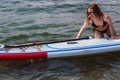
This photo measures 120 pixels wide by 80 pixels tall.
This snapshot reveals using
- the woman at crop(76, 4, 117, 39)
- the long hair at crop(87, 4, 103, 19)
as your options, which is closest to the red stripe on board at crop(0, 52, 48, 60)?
the woman at crop(76, 4, 117, 39)

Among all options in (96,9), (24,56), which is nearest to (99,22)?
(96,9)

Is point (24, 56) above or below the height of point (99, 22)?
below

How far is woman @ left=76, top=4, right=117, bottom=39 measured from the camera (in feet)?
25.7

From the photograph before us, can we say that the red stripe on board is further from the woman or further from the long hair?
the long hair

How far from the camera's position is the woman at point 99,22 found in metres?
7.84

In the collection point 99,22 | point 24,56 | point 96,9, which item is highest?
point 96,9

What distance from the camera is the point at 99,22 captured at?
8.16 m

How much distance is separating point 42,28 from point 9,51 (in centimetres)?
304

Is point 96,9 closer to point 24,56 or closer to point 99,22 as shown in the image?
point 99,22

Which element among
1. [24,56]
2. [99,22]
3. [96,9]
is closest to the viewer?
[24,56]

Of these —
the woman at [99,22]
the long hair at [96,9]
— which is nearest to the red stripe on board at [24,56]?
the woman at [99,22]

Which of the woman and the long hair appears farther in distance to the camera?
the woman

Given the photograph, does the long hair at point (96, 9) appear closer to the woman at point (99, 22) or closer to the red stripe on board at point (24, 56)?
the woman at point (99, 22)

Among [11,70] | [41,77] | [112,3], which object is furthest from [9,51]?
[112,3]
